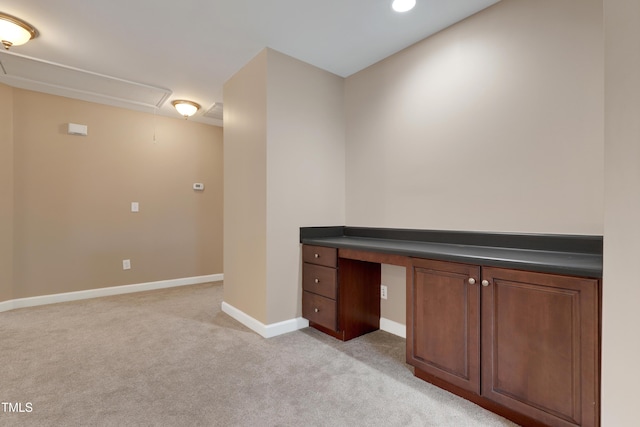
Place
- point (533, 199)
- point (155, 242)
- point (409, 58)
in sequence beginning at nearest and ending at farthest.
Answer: point (533, 199) → point (409, 58) → point (155, 242)

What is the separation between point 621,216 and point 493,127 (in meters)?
1.07

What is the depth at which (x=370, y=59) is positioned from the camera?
2.70 m

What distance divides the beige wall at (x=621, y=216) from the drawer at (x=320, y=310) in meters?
1.61

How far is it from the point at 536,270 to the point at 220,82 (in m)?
3.24

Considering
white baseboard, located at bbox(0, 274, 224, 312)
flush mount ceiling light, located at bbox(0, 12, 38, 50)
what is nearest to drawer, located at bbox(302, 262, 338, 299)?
white baseboard, located at bbox(0, 274, 224, 312)

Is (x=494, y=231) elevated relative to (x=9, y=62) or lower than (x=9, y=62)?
Result: lower

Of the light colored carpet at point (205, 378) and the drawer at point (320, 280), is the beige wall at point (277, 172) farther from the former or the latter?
the light colored carpet at point (205, 378)

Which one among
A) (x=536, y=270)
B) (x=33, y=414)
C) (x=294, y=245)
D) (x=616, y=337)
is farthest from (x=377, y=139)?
(x=33, y=414)

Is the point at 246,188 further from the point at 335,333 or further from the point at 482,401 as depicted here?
the point at 482,401

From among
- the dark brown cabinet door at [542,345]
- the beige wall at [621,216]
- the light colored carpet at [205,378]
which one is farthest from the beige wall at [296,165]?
the beige wall at [621,216]

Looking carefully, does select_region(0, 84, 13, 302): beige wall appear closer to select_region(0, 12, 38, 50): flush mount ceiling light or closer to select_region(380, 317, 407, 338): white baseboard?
select_region(0, 12, 38, 50): flush mount ceiling light

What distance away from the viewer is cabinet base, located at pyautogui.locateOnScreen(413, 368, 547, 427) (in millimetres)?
1405

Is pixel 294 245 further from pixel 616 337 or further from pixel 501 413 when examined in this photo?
pixel 616 337

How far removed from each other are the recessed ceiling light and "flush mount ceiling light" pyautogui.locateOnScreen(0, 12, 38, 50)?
2.70 m
